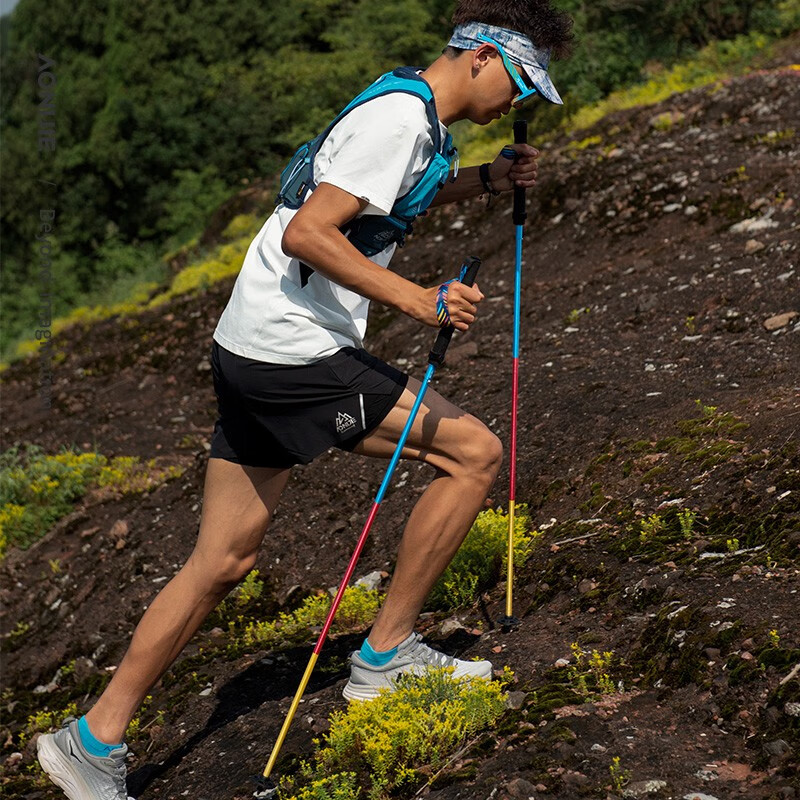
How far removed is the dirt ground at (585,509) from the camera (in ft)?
10.8

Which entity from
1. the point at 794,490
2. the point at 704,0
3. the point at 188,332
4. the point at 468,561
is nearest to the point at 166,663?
the point at 468,561

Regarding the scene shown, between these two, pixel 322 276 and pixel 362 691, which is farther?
pixel 362 691

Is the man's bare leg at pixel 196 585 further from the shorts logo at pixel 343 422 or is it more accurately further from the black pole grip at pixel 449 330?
the black pole grip at pixel 449 330

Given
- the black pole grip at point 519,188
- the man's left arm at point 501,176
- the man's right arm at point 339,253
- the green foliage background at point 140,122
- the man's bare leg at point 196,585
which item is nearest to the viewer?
the man's right arm at point 339,253

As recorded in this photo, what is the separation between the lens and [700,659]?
3.45 metres

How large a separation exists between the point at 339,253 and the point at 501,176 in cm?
130

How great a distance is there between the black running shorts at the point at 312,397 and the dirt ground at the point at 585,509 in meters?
1.08

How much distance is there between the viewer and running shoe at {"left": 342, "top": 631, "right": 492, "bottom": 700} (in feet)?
12.0

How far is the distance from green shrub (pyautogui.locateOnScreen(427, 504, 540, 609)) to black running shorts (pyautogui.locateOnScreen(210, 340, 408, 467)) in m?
1.40

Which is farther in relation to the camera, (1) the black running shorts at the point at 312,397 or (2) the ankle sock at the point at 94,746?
(2) the ankle sock at the point at 94,746

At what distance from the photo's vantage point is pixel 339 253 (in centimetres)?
320

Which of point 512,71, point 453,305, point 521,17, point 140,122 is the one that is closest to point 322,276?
point 453,305

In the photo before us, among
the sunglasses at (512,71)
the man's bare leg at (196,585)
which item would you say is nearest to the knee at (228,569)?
the man's bare leg at (196,585)

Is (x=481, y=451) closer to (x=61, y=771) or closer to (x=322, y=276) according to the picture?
(x=322, y=276)
